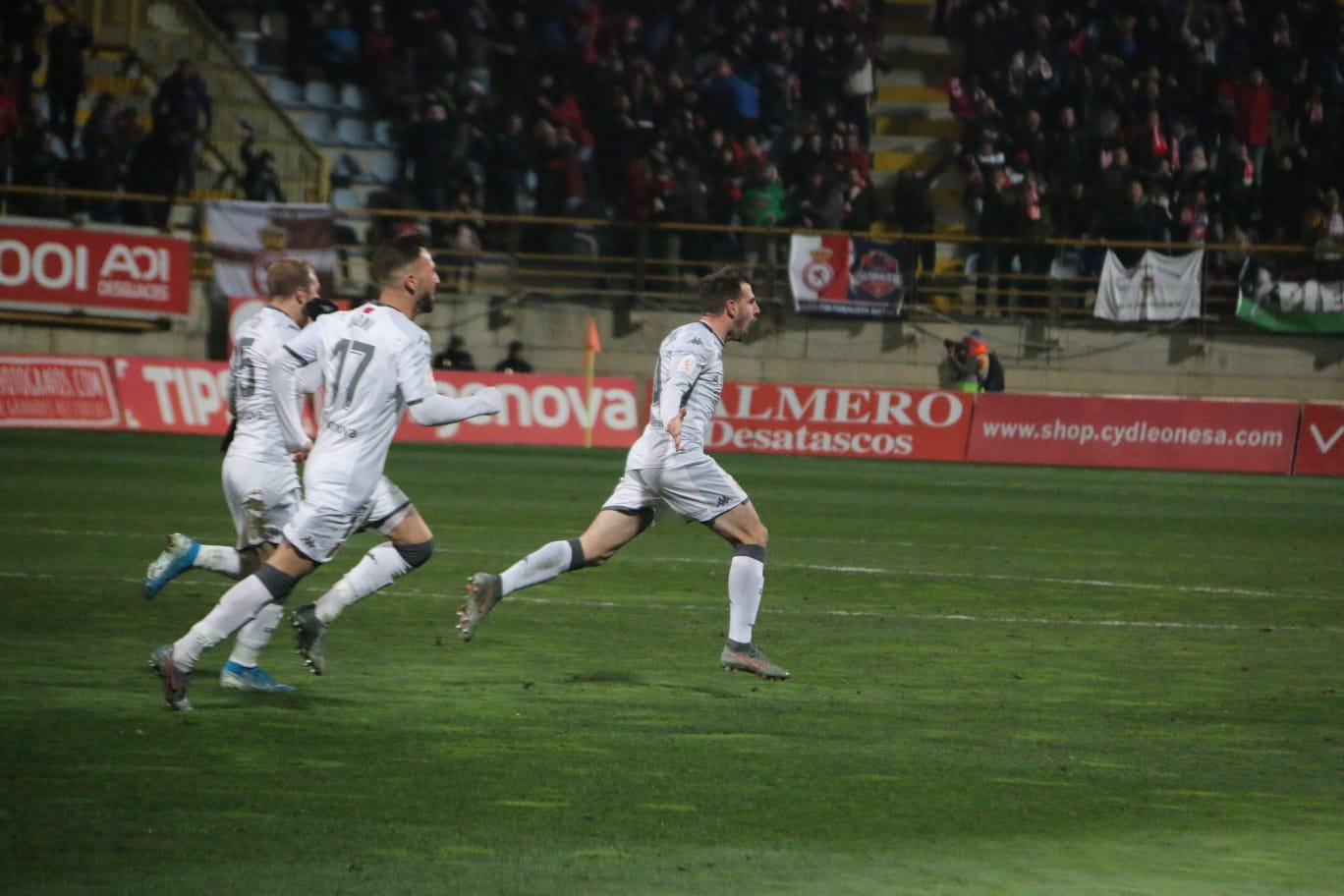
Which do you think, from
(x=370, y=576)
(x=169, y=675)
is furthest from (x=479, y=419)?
(x=169, y=675)

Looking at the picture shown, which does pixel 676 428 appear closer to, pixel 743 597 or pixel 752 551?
pixel 752 551

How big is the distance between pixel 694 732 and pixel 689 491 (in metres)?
1.86

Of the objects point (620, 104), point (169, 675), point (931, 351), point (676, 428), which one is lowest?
point (931, 351)

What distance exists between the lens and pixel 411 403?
789cm

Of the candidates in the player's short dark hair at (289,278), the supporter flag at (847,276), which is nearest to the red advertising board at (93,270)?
the supporter flag at (847,276)

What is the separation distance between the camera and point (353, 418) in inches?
316

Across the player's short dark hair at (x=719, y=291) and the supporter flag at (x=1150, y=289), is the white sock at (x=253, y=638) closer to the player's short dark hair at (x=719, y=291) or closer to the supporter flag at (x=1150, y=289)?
the player's short dark hair at (x=719, y=291)

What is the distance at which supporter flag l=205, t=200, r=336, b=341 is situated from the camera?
29.0 meters

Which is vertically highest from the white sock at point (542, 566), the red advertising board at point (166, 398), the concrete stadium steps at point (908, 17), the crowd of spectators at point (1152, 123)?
the concrete stadium steps at point (908, 17)

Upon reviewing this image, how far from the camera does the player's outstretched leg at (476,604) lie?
9141 millimetres

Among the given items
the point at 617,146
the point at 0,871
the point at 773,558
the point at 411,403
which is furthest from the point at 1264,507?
the point at 0,871

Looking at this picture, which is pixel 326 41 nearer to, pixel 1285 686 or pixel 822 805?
pixel 1285 686

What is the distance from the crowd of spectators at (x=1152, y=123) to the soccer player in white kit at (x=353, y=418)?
2359 centimetres

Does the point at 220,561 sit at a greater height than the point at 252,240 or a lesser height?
lesser
